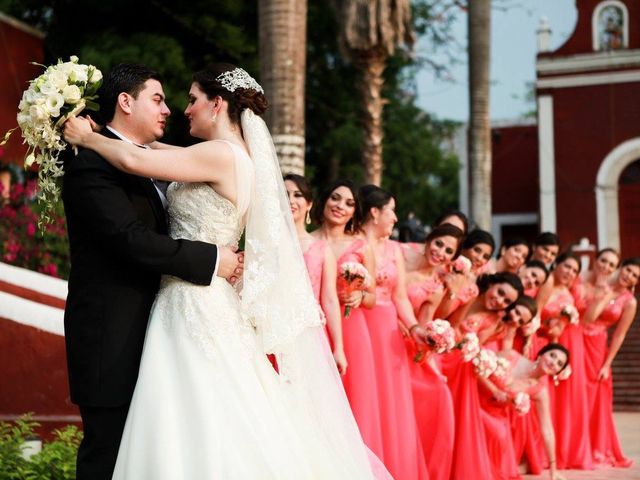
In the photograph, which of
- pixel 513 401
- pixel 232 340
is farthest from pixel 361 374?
pixel 232 340

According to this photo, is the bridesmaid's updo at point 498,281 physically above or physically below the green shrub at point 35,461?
above

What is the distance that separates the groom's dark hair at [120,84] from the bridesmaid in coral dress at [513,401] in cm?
453

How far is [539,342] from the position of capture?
32.2 feet

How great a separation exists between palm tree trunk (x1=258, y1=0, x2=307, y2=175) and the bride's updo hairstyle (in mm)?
6194

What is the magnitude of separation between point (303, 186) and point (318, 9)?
1481 centimetres

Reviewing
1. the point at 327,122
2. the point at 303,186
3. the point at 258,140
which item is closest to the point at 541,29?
the point at 327,122

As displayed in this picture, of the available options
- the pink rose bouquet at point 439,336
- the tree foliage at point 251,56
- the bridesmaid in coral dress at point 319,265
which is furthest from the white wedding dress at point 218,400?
the tree foliage at point 251,56

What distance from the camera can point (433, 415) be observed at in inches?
285

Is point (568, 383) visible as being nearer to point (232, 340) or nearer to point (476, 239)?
point (476, 239)

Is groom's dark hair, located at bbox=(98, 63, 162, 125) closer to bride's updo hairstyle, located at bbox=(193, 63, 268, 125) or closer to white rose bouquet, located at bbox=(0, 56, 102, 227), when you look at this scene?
white rose bouquet, located at bbox=(0, 56, 102, 227)

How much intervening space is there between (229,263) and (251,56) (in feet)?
49.9

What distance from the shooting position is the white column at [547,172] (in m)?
26.1

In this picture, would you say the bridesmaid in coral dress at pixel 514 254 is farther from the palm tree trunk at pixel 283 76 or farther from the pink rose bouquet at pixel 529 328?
the palm tree trunk at pixel 283 76

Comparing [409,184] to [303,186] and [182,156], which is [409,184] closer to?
[303,186]
